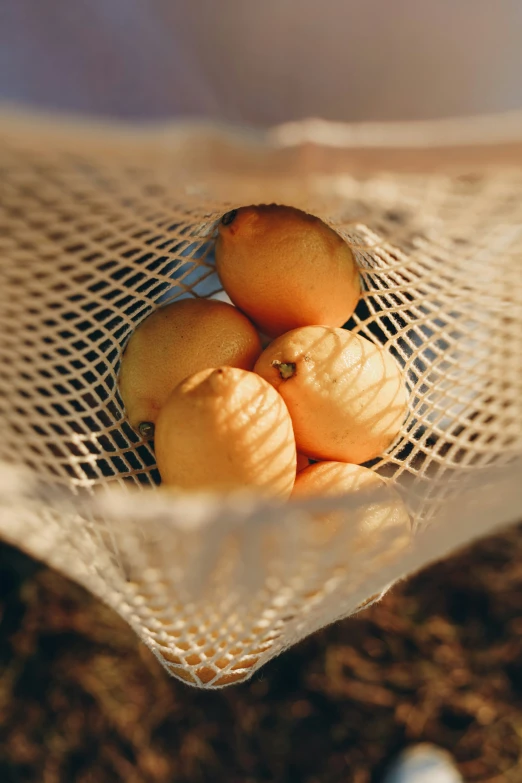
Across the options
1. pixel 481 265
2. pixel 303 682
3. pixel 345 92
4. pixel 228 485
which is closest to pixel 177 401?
pixel 228 485

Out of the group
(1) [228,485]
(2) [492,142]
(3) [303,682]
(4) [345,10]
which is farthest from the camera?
(3) [303,682]

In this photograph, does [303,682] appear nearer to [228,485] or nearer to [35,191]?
[228,485]

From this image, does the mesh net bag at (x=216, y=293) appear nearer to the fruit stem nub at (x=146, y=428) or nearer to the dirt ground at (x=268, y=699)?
the fruit stem nub at (x=146, y=428)

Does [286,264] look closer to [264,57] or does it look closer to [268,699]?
[264,57]

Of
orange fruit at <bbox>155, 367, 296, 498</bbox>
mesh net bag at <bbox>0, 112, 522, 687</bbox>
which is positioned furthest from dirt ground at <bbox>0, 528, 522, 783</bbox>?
orange fruit at <bbox>155, 367, 296, 498</bbox>

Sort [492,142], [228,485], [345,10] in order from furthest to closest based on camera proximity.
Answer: [345,10], [228,485], [492,142]

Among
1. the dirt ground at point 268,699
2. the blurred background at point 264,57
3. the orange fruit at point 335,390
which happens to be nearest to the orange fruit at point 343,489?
the orange fruit at point 335,390

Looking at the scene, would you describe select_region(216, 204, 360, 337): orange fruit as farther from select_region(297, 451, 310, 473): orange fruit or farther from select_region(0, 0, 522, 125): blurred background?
select_region(0, 0, 522, 125): blurred background
